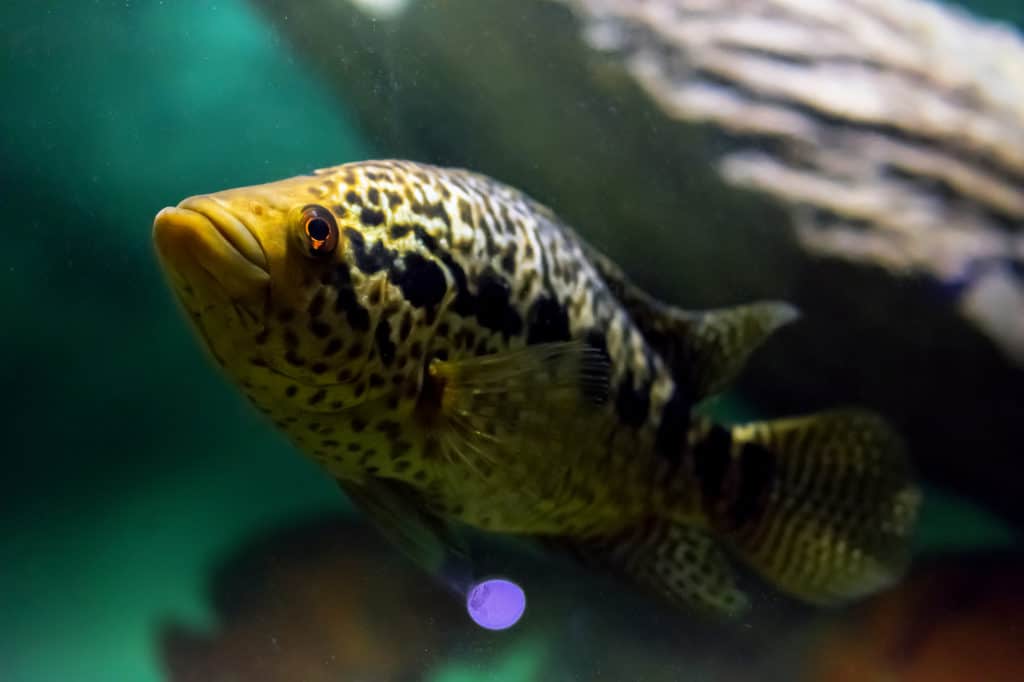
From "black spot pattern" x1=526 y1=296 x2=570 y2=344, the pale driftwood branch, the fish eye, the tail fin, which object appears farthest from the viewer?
the pale driftwood branch

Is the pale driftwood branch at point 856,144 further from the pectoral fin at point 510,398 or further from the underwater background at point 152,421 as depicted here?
the pectoral fin at point 510,398

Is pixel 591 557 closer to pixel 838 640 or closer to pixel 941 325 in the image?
pixel 838 640

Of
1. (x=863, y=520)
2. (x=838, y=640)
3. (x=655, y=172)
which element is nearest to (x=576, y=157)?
(x=655, y=172)

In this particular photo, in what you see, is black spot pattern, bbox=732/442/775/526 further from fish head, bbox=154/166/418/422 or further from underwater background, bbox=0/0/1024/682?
fish head, bbox=154/166/418/422

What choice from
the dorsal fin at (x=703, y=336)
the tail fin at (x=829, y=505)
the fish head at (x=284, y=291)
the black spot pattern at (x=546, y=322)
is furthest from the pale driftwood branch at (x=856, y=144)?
the fish head at (x=284, y=291)

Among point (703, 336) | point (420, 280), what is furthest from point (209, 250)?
point (703, 336)

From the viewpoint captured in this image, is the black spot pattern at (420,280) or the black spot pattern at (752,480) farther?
the black spot pattern at (752,480)

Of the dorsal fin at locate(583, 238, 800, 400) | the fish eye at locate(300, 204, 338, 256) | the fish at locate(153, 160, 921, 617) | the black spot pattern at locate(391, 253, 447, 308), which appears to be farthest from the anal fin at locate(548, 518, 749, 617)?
the fish eye at locate(300, 204, 338, 256)

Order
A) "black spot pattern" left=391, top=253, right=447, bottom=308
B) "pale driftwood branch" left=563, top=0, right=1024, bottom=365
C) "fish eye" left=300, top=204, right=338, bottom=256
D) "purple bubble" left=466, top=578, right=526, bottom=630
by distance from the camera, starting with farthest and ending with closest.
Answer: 1. "pale driftwood branch" left=563, top=0, right=1024, bottom=365
2. "purple bubble" left=466, top=578, right=526, bottom=630
3. "black spot pattern" left=391, top=253, right=447, bottom=308
4. "fish eye" left=300, top=204, right=338, bottom=256

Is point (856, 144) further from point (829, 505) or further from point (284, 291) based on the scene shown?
point (284, 291)
